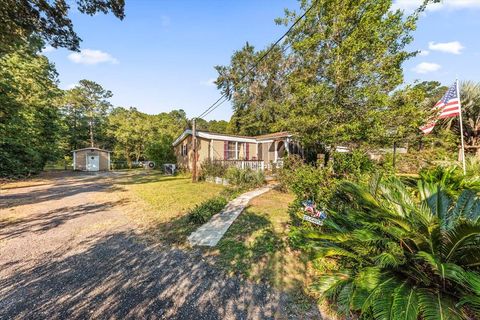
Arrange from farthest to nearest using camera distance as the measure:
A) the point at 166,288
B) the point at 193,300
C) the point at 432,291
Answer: the point at 166,288 → the point at 193,300 → the point at 432,291

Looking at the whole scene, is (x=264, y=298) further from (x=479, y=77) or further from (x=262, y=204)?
(x=479, y=77)

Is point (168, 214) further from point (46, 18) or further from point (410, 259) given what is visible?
point (46, 18)

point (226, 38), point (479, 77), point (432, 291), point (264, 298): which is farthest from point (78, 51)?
point (479, 77)

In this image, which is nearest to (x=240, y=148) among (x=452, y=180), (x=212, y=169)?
(x=212, y=169)

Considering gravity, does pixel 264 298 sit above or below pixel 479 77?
below

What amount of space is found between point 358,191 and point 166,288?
3193 millimetres

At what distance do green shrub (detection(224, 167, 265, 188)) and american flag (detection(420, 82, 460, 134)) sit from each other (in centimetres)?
683

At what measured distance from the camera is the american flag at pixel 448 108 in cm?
626

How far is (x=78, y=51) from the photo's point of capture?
7.53 meters

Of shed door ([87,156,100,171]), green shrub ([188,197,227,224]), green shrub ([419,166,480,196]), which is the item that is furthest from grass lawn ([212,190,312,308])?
shed door ([87,156,100,171])

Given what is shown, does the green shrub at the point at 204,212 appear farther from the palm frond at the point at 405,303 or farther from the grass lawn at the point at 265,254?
the palm frond at the point at 405,303

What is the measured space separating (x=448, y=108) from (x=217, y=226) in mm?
8034

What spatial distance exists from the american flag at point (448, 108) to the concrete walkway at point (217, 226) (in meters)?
6.94

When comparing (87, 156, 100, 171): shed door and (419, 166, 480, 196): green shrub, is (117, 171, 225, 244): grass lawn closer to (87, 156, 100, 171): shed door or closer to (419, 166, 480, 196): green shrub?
(419, 166, 480, 196): green shrub
